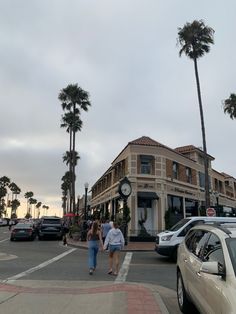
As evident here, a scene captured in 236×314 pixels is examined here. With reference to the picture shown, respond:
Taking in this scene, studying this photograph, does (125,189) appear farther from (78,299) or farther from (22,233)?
(78,299)

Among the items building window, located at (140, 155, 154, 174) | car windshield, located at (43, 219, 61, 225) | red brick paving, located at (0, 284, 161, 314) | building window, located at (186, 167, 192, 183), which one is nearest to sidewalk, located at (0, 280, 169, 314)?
red brick paving, located at (0, 284, 161, 314)

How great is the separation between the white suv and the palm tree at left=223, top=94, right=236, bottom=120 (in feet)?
99.6

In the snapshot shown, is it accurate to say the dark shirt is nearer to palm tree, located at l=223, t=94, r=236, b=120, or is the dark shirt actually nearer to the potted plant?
the potted plant

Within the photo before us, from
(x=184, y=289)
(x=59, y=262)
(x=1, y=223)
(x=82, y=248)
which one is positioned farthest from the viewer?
(x=1, y=223)

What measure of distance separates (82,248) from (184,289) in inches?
697

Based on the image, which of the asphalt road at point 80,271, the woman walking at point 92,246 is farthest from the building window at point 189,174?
the woman walking at point 92,246

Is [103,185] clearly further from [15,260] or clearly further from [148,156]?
[15,260]

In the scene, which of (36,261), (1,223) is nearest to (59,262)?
(36,261)

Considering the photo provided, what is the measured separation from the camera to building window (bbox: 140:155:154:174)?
35.6 m

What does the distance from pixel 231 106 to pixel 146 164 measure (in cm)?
928

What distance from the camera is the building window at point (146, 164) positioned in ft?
117

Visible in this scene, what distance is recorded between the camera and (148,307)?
7.66m

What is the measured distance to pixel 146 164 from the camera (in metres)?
35.9

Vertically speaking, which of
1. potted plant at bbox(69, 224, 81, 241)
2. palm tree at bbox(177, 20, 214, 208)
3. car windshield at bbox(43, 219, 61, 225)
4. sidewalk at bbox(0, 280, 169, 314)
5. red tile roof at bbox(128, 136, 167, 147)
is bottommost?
sidewalk at bbox(0, 280, 169, 314)
